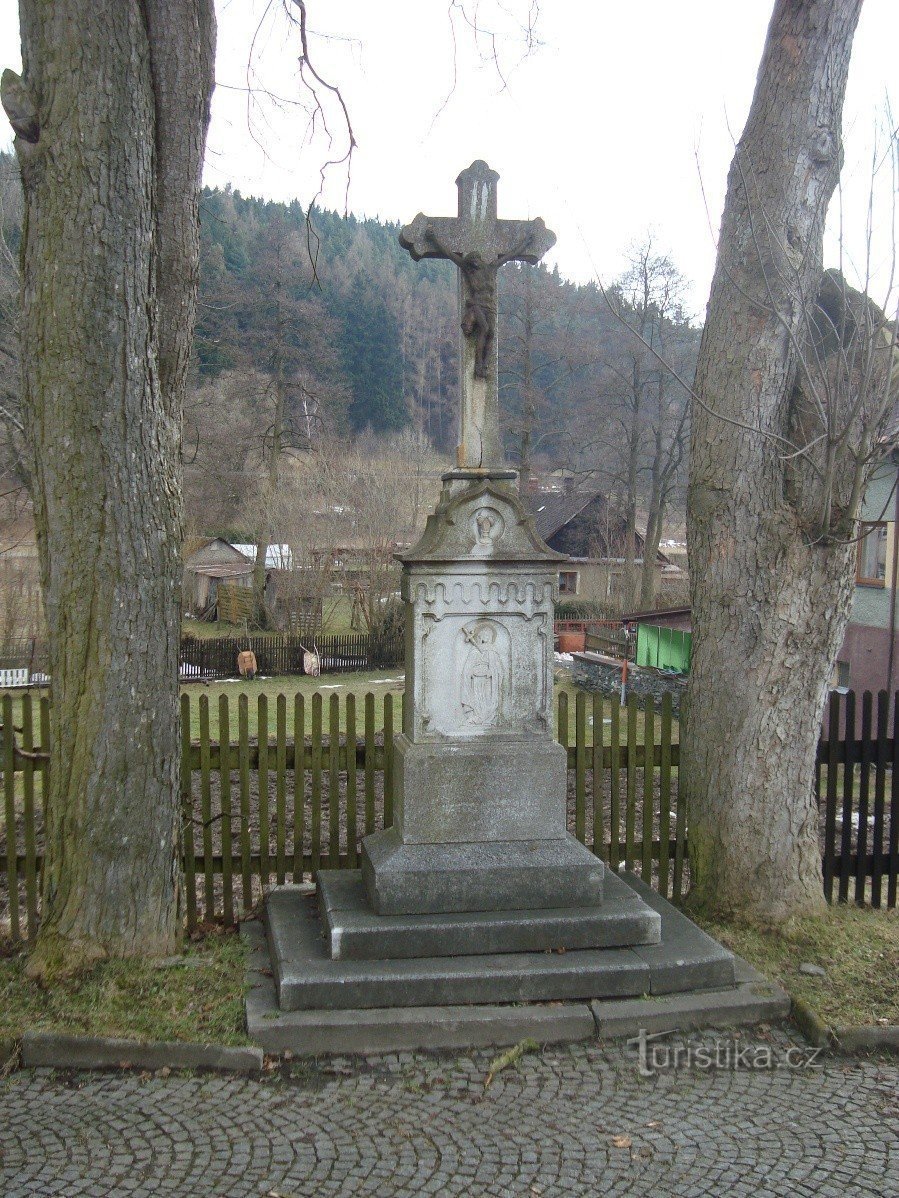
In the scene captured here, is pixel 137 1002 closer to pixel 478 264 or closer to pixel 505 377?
pixel 478 264

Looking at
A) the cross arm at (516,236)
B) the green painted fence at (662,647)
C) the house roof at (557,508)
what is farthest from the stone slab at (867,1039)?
the house roof at (557,508)

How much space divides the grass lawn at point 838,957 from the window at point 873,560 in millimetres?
11624

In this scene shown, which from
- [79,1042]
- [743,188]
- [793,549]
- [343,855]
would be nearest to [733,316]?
[743,188]

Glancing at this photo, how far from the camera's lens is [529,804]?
5824 mm

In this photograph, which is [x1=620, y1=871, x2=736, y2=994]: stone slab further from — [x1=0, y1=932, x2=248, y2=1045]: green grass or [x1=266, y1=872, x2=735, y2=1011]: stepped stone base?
[x1=0, y1=932, x2=248, y2=1045]: green grass

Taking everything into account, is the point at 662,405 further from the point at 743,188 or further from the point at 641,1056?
the point at 641,1056

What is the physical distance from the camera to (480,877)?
5.64 m

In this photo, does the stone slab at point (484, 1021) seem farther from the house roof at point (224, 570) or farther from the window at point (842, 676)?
the house roof at point (224, 570)

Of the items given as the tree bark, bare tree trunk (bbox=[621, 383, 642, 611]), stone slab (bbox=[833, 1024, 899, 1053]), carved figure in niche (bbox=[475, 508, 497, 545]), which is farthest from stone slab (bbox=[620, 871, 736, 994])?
bare tree trunk (bbox=[621, 383, 642, 611])

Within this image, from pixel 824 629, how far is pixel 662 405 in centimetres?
3016

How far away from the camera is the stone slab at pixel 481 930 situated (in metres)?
5.32

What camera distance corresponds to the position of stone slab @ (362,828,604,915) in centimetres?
555

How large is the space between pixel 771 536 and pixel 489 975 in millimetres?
3281

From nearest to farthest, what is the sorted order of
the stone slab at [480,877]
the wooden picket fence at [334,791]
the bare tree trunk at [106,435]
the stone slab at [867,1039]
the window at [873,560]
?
1. the stone slab at [867,1039]
2. the bare tree trunk at [106,435]
3. the stone slab at [480,877]
4. the wooden picket fence at [334,791]
5. the window at [873,560]
